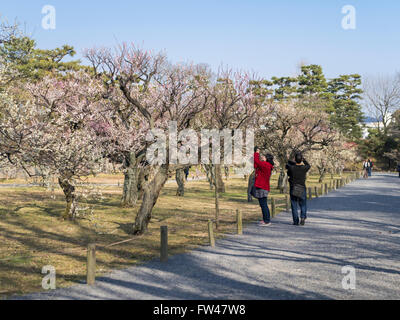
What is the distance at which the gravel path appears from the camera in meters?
7.05

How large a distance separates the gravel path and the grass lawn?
1.04 m

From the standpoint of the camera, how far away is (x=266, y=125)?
101ft

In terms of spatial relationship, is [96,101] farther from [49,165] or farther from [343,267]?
[343,267]

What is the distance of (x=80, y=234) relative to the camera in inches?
Answer: 603

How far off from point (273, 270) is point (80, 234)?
8.78 m

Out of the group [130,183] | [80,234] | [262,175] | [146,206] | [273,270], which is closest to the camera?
[273,270]

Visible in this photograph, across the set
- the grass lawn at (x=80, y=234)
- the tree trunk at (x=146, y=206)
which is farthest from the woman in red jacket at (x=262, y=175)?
the tree trunk at (x=146, y=206)

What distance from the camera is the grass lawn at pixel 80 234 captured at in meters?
9.47

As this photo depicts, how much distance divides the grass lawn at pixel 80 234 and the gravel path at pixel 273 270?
1043mm

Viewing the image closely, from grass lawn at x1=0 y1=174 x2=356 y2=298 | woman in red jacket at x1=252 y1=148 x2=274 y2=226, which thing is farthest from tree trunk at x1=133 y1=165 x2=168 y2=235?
woman in red jacket at x1=252 y1=148 x2=274 y2=226

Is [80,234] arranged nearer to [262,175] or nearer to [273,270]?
[262,175]

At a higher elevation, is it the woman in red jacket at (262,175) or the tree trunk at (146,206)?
the woman in red jacket at (262,175)

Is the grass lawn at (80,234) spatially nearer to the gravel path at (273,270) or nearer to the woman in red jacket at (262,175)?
the gravel path at (273,270)

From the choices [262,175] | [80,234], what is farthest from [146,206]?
[262,175]
